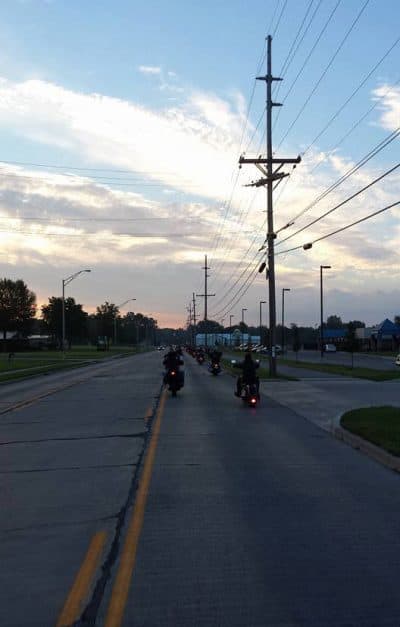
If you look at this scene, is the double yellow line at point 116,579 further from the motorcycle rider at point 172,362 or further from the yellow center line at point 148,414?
the motorcycle rider at point 172,362

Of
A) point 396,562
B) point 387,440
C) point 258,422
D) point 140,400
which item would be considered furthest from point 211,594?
point 140,400

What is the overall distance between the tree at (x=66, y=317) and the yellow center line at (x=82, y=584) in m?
162

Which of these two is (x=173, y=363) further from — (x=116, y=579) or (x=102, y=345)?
(x=102, y=345)

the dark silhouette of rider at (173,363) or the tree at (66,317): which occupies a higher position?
the tree at (66,317)

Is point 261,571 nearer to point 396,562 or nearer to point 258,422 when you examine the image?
point 396,562

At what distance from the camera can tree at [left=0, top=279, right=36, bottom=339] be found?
153 m

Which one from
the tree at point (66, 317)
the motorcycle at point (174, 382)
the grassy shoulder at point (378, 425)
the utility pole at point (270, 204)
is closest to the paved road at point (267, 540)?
the grassy shoulder at point (378, 425)

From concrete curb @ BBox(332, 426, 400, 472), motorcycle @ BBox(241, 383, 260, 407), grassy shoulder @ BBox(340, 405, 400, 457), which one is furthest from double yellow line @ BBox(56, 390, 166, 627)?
motorcycle @ BBox(241, 383, 260, 407)

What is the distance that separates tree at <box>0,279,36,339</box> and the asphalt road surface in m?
143

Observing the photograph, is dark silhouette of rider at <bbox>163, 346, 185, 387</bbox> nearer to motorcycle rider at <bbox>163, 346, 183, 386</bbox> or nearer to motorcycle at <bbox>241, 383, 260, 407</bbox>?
motorcycle rider at <bbox>163, 346, 183, 386</bbox>

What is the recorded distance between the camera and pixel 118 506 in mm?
8812

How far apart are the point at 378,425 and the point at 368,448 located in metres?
2.41

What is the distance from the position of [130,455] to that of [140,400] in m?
12.5

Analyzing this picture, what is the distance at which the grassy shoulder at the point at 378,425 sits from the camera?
12922mm
